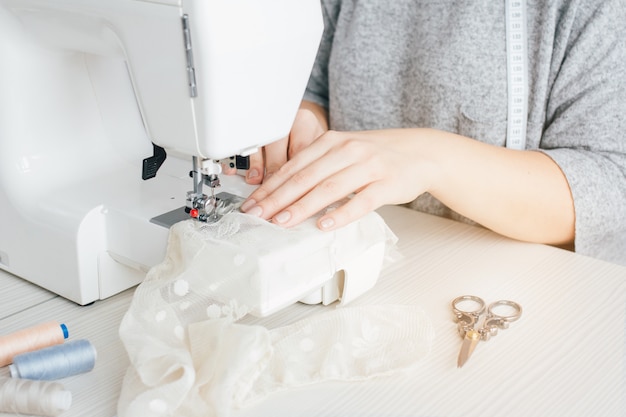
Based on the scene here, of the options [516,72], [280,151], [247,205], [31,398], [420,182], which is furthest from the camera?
[516,72]

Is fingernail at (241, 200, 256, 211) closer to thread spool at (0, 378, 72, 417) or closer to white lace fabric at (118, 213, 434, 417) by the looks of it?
white lace fabric at (118, 213, 434, 417)

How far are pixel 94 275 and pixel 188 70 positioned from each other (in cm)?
34

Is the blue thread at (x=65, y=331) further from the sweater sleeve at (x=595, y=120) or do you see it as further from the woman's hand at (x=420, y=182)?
the sweater sleeve at (x=595, y=120)

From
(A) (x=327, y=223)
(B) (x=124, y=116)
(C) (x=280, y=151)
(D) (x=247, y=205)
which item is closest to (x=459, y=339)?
(A) (x=327, y=223)

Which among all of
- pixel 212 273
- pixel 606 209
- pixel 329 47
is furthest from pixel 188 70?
pixel 329 47

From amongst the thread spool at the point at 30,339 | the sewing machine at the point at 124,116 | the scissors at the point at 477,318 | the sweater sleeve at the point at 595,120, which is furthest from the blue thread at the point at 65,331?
the sweater sleeve at the point at 595,120

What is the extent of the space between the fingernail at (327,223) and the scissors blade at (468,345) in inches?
8.1

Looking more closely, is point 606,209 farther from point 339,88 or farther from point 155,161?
point 155,161

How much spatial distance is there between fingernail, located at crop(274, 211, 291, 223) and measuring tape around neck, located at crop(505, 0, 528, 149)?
0.58 m

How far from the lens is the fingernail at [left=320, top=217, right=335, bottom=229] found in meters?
0.93

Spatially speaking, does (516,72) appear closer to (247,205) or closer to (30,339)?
(247,205)

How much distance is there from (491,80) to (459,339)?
591 mm

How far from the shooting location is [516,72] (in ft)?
4.38

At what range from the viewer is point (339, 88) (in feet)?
5.09
